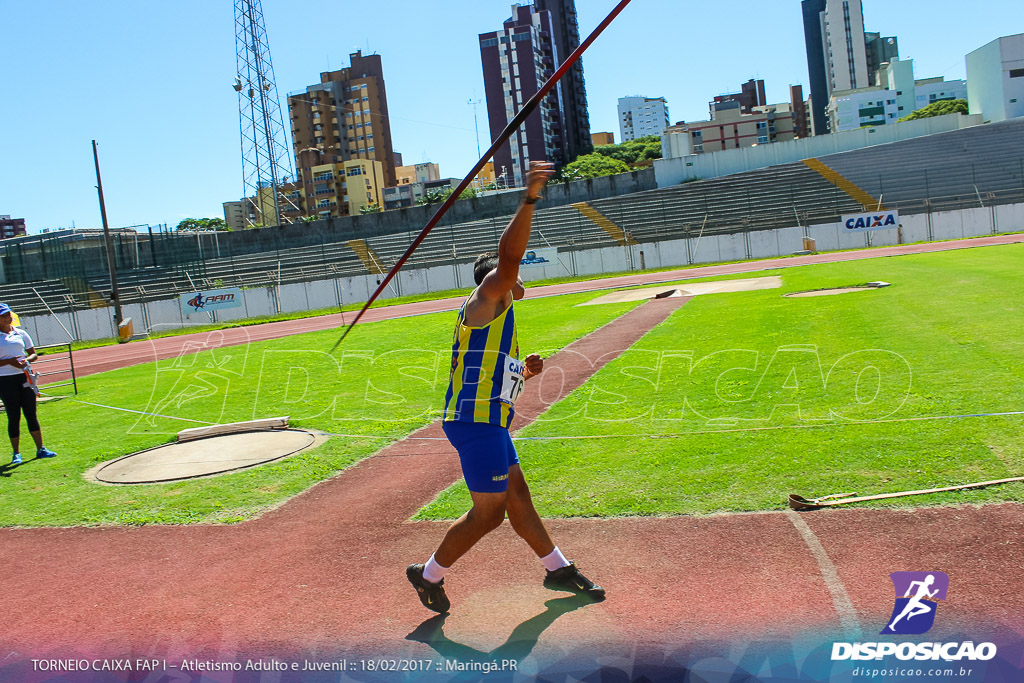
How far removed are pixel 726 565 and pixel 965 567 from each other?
1.30 meters

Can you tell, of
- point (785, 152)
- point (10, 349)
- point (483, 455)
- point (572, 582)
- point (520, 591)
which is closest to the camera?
point (483, 455)

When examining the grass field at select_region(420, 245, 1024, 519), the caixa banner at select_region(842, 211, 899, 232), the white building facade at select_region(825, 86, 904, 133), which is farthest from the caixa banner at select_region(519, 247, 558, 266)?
the white building facade at select_region(825, 86, 904, 133)

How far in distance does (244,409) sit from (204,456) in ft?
10.0

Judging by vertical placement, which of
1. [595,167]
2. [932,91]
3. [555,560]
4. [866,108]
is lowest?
[555,560]

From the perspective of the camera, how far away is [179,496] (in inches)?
302

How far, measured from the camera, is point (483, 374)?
14.8ft

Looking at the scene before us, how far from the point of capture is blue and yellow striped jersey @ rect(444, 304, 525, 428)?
177 inches

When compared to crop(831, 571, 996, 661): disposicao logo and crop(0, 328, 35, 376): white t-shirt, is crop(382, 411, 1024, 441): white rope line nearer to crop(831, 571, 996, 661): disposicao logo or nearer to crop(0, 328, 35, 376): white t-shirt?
crop(831, 571, 996, 661): disposicao logo

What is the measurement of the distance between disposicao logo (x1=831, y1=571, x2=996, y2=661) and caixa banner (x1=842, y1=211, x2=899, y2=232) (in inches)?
1781

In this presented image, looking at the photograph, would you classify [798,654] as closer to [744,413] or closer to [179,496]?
[744,413]

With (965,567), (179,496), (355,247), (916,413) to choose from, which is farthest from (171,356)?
(355,247)

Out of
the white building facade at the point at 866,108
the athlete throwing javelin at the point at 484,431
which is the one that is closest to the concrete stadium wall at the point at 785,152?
the athlete throwing javelin at the point at 484,431

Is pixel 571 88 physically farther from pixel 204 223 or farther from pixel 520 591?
pixel 520 591

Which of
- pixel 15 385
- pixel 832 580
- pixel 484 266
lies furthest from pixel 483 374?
pixel 15 385
